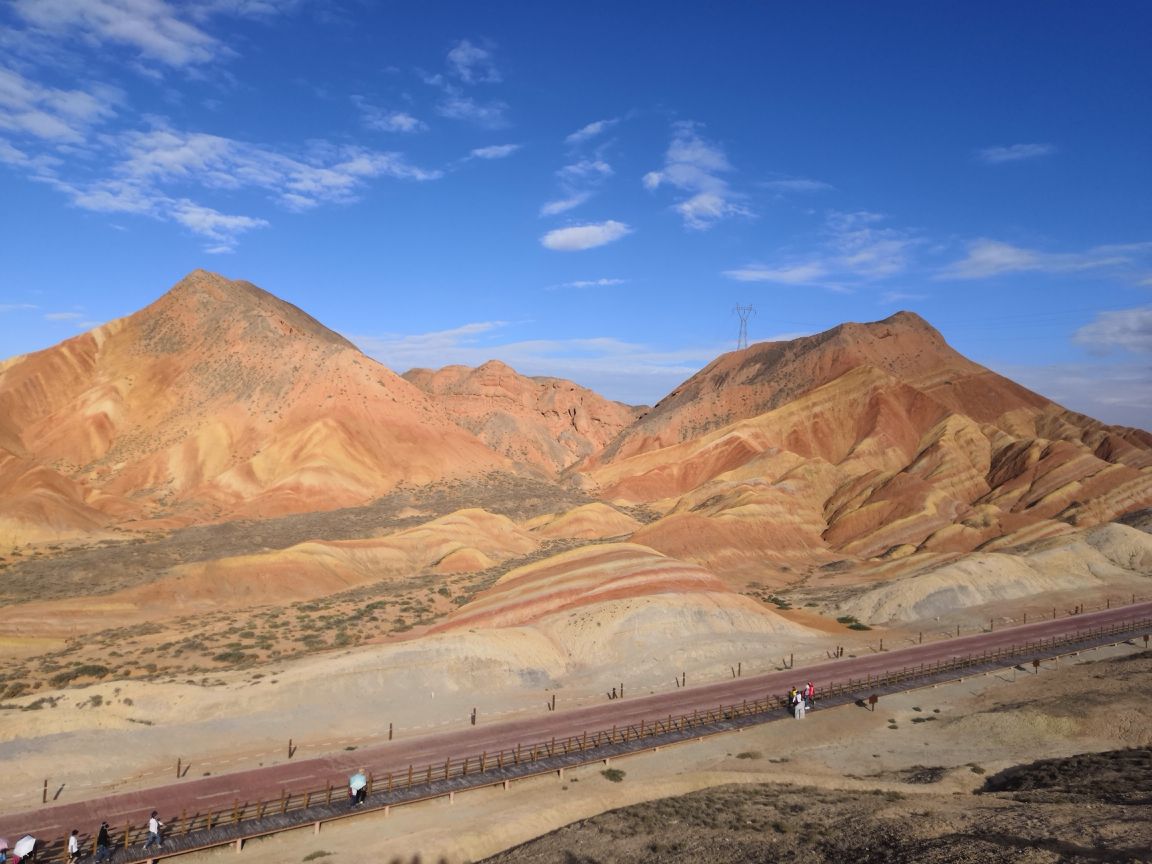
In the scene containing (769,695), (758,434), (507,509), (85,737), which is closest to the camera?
(85,737)

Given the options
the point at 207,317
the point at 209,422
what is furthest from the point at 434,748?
the point at 207,317

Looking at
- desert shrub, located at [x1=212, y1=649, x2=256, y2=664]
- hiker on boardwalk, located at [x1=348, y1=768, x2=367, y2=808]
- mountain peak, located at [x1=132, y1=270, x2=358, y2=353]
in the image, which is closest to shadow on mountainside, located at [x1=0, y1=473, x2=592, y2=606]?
desert shrub, located at [x1=212, y1=649, x2=256, y2=664]

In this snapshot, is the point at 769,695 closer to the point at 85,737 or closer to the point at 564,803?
the point at 564,803

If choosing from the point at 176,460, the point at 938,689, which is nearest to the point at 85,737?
the point at 938,689

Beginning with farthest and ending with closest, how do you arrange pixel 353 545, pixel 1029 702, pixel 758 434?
pixel 758 434 < pixel 353 545 < pixel 1029 702

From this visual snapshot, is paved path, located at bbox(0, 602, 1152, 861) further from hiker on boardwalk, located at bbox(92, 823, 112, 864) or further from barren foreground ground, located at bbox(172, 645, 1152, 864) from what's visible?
barren foreground ground, located at bbox(172, 645, 1152, 864)

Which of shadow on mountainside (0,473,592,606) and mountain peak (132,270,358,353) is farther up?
mountain peak (132,270,358,353)

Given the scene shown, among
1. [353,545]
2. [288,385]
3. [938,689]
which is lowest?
[938,689]

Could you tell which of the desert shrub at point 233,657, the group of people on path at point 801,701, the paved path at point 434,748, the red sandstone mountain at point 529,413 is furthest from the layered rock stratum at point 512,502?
the group of people on path at point 801,701
